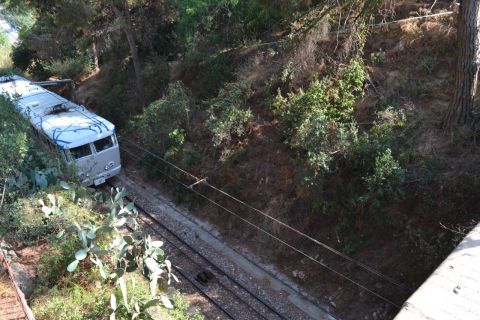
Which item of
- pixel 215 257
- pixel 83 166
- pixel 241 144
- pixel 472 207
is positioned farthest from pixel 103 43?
pixel 472 207

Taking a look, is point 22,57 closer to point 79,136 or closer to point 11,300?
point 79,136

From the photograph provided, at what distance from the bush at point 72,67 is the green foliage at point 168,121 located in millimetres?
10283

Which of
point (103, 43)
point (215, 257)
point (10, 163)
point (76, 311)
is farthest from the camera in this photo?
point (103, 43)

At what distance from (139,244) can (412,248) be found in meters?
6.21

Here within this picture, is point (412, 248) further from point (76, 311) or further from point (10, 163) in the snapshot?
point (10, 163)

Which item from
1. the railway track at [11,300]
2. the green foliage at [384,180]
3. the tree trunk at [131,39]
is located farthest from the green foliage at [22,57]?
the green foliage at [384,180]

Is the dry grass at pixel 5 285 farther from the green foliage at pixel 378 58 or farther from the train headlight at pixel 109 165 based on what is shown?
the green foliage at pixel 378 58

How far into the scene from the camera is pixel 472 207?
9.74 meters

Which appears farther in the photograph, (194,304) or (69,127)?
(69,127)

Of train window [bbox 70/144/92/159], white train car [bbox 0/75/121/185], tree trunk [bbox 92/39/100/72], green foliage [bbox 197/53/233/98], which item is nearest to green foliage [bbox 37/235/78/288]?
white train car [bbox 0/75/121/185]

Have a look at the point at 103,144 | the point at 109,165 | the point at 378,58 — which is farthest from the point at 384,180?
the point at 109,165

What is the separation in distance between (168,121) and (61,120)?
3738mm

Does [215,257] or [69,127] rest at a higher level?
[69,127]

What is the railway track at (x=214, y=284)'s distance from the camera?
11031 millimetres
